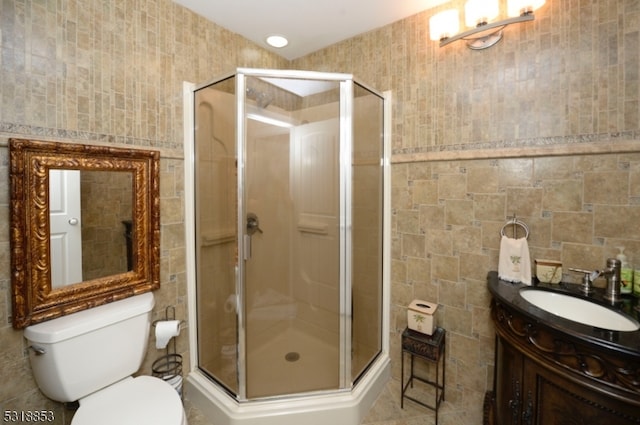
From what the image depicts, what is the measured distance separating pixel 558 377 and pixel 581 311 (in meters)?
0.41

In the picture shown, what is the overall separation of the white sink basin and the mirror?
1.99m

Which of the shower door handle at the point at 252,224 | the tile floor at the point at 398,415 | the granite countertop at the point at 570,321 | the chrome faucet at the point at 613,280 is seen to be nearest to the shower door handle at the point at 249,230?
the shower door handle at the point at 252,224

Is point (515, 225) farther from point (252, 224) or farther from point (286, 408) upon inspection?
point (286, 408)

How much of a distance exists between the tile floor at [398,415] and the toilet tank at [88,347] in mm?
530

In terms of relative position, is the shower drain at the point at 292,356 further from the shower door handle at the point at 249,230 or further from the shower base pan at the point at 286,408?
the shower door handle at the point at 249,230

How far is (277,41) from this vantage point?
212 cm

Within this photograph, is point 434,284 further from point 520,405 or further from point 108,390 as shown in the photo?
point 108,390

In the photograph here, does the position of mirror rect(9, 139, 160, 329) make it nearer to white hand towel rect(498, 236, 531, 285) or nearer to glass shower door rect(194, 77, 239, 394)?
glass shower door rect(194, 77, 239, 394)

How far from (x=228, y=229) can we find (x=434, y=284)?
1325 millimetres

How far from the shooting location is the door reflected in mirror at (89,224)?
4.25 feet

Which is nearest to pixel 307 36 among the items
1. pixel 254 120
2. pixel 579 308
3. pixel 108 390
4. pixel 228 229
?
pixel 254 120

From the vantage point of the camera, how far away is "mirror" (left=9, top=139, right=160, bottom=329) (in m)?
1.18

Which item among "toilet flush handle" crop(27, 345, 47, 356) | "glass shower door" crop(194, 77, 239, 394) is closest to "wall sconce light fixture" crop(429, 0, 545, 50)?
"glass shower door" crop(194, 77, 239, 394)

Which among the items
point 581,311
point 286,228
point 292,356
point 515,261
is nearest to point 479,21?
point 515,261
